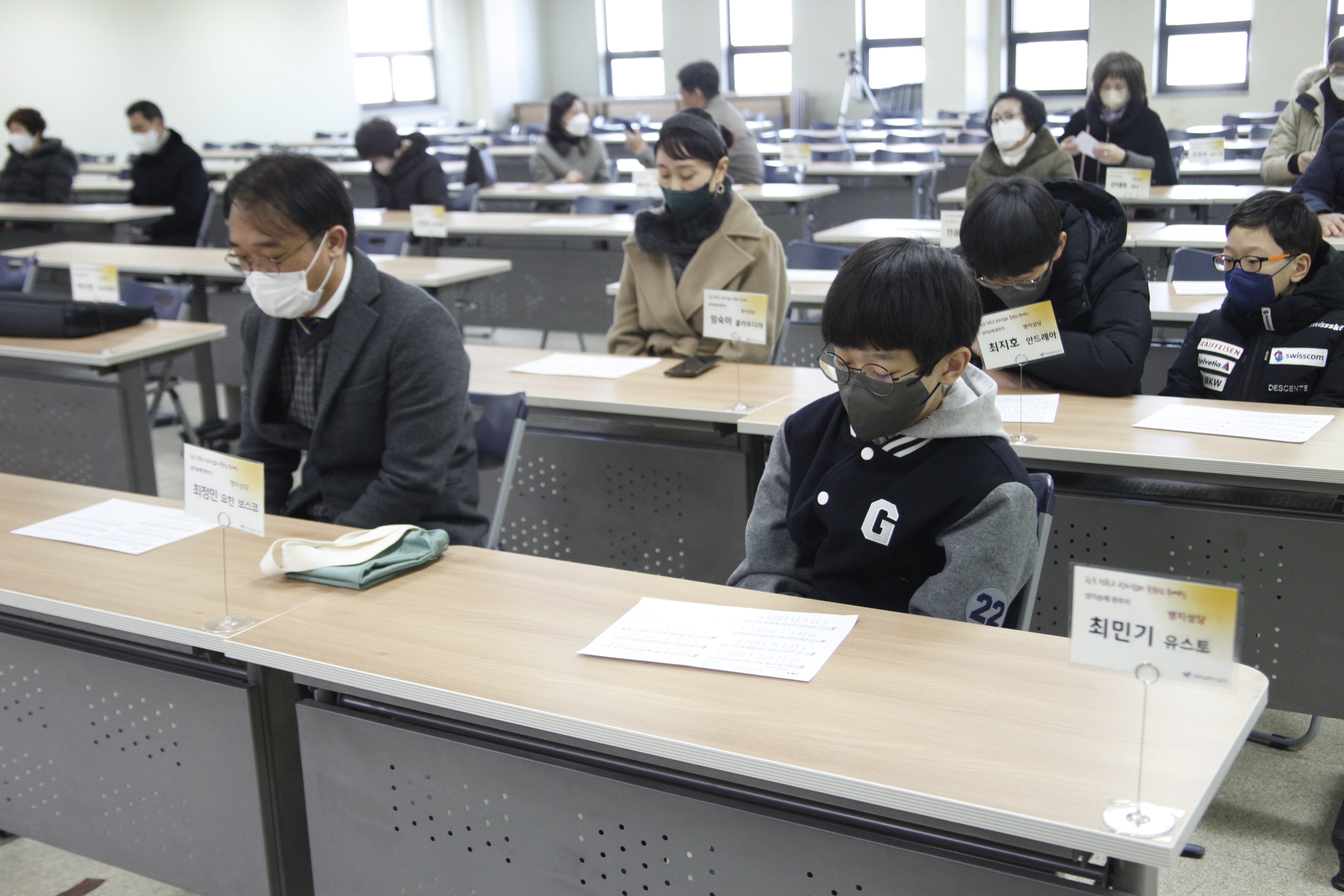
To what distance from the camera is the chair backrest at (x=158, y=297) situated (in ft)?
12.5

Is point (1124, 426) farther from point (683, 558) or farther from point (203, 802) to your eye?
point (203, 802)

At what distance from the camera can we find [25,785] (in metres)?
1.72

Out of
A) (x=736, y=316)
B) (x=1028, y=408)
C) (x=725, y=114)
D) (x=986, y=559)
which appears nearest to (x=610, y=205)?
(x=725, y=114)

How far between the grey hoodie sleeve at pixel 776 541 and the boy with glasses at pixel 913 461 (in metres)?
0.05

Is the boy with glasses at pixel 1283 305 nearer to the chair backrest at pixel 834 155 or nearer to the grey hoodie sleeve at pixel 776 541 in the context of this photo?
the grey hoodie sleeve at pixel 776 541

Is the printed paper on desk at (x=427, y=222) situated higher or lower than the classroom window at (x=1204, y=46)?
lower

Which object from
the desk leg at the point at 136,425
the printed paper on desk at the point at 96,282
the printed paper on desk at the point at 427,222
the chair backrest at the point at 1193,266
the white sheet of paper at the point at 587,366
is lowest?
the desk leg at the point at 136,425

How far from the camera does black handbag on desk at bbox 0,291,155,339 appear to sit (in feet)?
10.9

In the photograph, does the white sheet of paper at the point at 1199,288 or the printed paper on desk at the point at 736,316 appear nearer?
the printed paper on desk at the point at 736,316

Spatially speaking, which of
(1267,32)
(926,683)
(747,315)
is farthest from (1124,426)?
(1267,32)

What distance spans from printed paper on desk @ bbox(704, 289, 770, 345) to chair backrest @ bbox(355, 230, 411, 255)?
2.49 metres

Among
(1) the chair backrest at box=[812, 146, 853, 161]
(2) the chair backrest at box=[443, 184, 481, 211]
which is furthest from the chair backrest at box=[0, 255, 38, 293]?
(1) the chair backrest at box=[812, 146, 853, 161]

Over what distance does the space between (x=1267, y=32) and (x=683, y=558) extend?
1225cm

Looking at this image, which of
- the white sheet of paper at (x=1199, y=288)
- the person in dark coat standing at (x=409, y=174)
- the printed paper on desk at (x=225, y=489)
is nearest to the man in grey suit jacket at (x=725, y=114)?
the person in dark coat standing at (x=409, y=174)
